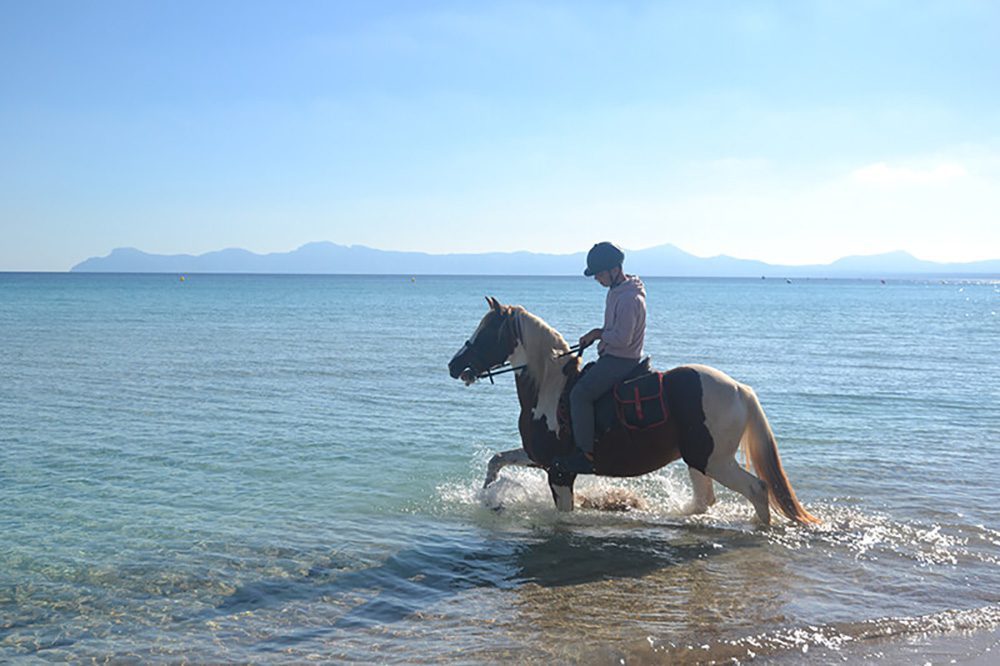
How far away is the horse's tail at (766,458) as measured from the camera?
27.7ft

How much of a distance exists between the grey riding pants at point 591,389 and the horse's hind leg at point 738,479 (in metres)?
1.29

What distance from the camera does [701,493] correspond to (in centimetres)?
922

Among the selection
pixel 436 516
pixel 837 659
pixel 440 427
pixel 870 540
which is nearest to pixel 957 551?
pixel 870 540

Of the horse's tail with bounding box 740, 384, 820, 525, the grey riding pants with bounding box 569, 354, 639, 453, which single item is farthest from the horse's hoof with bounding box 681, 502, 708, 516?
Result: the grey riding pants with bounding box 569, 354, 639, 453

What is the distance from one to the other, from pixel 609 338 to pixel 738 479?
199 cm

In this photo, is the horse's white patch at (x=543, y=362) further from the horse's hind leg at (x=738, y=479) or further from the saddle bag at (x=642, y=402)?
the horse's hind leg at (x=738, y=479)

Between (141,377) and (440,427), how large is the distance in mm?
9885

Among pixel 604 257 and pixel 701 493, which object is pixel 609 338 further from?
pixel 701 493

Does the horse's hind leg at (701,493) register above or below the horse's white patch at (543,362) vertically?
below

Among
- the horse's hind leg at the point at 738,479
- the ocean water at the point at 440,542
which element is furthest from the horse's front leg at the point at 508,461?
the horse's hind leg at the point at 738,479

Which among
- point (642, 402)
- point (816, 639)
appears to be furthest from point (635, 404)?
point (816, 639)

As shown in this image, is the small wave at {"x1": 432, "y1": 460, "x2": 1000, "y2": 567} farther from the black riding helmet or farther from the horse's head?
the black riding helmet

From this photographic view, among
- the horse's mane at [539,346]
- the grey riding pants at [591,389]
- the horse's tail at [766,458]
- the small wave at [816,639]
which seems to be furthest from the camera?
the horse's mane at [539,346]

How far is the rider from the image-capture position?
810cm
